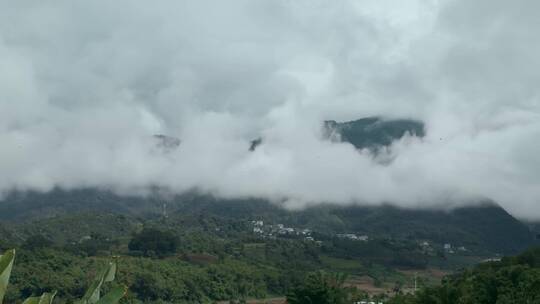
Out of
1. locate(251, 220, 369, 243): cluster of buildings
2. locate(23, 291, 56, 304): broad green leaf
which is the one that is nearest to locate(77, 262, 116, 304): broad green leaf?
locate(23, 291, 56, 304): broad green leaf

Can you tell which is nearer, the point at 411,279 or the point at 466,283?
the point at 466,283

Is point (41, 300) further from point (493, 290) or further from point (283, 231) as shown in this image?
point (283, 231)

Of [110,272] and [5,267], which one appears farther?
[110,272]

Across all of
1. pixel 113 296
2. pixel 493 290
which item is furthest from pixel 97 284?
pixel 493 290

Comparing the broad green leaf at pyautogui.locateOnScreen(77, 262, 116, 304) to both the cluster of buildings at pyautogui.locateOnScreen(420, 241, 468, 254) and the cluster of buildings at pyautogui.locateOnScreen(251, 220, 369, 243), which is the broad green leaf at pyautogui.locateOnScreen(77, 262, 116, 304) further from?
the cluster of buildings at pyautogui.locateOnScreen(251, 220, 369, 243)

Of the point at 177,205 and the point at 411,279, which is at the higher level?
the point at 177,205

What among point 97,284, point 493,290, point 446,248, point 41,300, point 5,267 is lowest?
point 493,290

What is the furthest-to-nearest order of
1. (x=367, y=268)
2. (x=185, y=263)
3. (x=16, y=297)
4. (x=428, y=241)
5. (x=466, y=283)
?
(x=428, y=241)
(x=367, y=268)
(x=185, y=263)
(x=16, y=297)
(x=466, y=283)

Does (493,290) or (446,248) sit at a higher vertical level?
(446,248)

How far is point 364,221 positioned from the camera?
504 ft

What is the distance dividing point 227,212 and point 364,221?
1388 inches

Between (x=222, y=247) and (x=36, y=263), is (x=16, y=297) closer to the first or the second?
(x=36, y=263)

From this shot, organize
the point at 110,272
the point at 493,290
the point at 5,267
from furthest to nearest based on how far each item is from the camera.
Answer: the point at 493,290
the point at 110,272
the point at 5,267

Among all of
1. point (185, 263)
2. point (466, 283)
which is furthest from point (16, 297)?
point (466, 283)
